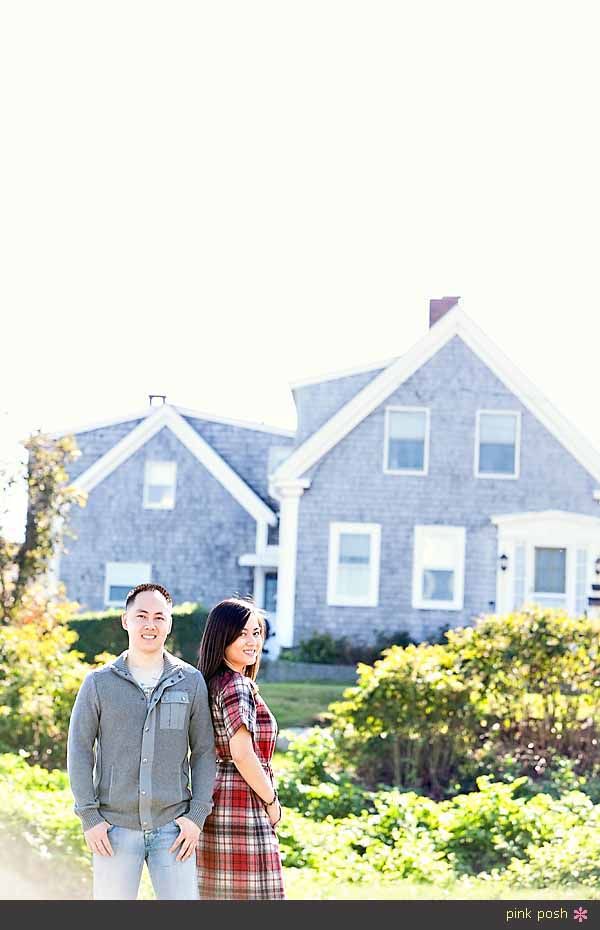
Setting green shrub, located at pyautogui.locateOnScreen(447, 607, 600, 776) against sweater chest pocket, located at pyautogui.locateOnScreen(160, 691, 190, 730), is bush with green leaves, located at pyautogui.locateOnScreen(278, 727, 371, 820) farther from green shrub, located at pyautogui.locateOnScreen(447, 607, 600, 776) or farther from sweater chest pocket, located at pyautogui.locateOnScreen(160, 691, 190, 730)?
sweater chest pocket, located at pyautogui.locateOnScreen(160, 691, 190, 730)

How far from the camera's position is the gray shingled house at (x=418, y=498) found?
456 inches

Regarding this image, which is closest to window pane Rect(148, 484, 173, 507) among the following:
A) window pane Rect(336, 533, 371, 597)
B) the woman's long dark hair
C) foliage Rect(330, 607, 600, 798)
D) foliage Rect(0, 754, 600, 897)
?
window pane Rect(336, 533, 371, 597)

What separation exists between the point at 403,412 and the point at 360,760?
19.9ft

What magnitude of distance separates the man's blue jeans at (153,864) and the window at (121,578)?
9.21 m

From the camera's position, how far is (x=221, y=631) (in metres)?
2.98

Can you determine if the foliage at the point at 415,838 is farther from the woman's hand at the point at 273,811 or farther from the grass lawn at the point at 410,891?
the woman's hand at the point at 273,811

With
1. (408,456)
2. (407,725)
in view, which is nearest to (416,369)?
(408,456)

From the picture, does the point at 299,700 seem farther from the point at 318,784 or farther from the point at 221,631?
the point at 221,631

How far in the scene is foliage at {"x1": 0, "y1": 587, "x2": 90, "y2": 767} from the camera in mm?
5766

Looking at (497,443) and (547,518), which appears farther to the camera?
(497,443)

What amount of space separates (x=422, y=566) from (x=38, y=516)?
13.1ft

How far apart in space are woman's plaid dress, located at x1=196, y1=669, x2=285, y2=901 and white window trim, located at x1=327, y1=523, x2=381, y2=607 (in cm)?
874

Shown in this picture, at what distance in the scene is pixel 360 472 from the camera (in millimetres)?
11836
